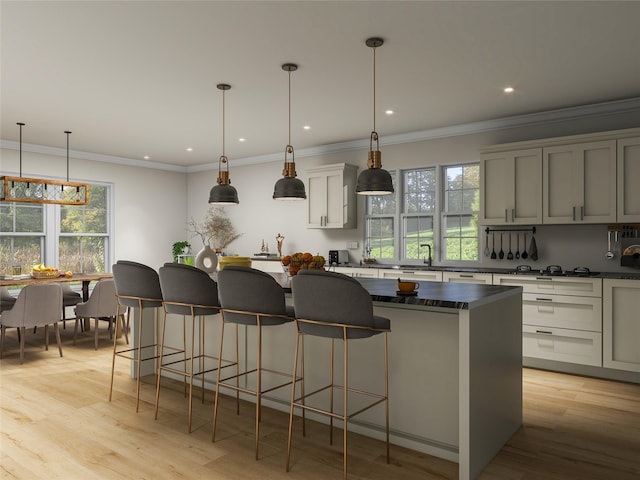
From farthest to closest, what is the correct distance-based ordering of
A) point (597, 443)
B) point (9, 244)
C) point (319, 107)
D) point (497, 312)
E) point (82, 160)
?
point (82, 160)
point (9, 244)
point (319, 107)
point (597, 443)
point (497, 312)

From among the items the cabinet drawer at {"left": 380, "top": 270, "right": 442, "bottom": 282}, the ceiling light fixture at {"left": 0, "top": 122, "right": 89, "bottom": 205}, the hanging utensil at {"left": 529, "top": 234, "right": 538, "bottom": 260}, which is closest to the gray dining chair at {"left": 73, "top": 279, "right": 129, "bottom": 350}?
the ceiling light fixture at {"left": 0, "top": 122, "right": 89, "bottom": 205}

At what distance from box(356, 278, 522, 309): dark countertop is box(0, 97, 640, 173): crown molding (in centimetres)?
288

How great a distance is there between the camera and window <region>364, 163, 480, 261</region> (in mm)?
6141

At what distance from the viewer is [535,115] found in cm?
545

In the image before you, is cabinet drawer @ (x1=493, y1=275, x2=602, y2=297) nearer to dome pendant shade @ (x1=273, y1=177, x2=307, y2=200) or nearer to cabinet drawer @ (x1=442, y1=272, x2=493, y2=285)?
cabinet drawer @ (x1=442, y1=272, x2=493, y2=285)

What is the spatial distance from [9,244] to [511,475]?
733cm

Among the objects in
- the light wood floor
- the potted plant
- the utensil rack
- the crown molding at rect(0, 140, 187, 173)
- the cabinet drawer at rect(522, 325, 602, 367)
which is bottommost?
the light wood floor

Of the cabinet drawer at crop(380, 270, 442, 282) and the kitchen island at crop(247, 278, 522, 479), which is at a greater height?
the cabinet drawer at crop(380, 270, 442, 282)

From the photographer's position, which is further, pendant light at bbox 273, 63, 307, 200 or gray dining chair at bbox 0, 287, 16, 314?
gray dining chair at bbox 0, 287, 16, 314

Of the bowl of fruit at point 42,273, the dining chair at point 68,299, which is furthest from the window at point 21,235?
the bowl of fruit at point 42,273

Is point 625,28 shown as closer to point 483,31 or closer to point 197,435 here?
point 483,31

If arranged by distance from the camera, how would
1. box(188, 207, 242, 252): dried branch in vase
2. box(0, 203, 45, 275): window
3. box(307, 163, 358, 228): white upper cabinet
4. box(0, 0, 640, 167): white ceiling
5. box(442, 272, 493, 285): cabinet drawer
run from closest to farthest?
1. box(0, 0, 640, 167): white ceiling
2. box(442, 272, 493, 285): cabinet drawer
3. box(307, 163, 358, 228): white upper cabinet
4. box(0, 203, 45, 275): window
5. box(188, 207, 242, 252): dried branch in vase

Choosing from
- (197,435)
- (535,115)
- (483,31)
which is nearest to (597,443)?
(197,435)

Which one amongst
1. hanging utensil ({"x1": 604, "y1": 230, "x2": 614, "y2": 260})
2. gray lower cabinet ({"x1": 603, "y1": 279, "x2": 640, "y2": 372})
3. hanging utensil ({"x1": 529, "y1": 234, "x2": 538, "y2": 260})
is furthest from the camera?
hanging utensil ({"x1": 529, "y1": 234, "x2": 538, "y2": 260})
